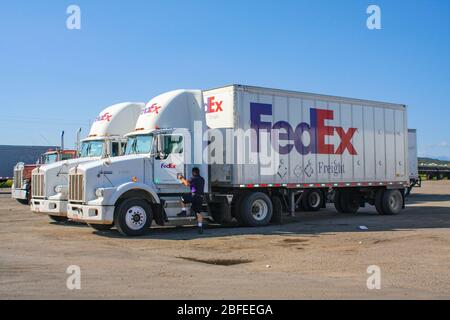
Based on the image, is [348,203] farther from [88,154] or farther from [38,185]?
[38,185]

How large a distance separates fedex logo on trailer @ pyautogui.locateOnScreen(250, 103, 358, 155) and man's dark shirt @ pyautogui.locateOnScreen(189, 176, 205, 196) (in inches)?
102

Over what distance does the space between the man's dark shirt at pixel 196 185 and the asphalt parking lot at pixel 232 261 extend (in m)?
1.16

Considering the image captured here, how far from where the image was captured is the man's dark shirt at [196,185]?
1441cm

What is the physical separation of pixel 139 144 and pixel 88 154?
2.81 metres

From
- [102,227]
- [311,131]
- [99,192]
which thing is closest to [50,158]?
[102,227]

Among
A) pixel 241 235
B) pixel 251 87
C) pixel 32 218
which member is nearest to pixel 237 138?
pixel 251 87

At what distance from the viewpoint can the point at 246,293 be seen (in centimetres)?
707

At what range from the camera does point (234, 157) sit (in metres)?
15.8

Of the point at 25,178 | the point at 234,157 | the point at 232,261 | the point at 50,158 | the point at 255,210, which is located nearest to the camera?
the point at 232,261
